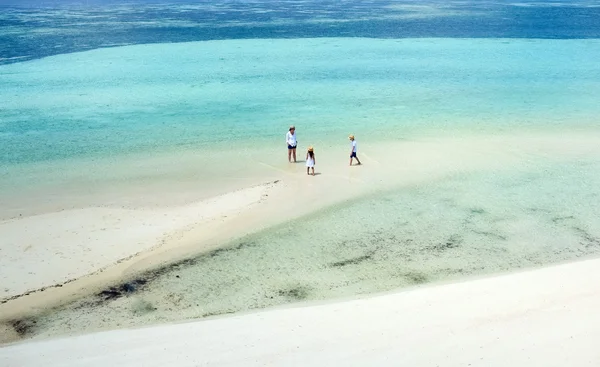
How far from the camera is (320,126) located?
26047mm

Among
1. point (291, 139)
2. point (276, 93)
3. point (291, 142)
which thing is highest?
point (291, 139)

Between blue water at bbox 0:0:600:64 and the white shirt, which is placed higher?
blue water at bbox 0:0:600:64

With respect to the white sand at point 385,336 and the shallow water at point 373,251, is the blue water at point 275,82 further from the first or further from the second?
the white sand at point 385,336

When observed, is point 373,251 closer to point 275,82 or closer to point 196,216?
point 196,216

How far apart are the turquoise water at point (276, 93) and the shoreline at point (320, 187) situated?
2.66m

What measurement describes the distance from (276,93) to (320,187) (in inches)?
588

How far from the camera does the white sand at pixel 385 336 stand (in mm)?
9812

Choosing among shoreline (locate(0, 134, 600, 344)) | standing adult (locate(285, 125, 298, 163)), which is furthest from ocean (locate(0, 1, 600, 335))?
standing adult (locate(285, 125, 298, 163))

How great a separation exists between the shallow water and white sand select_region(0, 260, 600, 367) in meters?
0.89

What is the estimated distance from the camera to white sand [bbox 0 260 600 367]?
9.81 meters

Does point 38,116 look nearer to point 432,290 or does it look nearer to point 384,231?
point 384,231

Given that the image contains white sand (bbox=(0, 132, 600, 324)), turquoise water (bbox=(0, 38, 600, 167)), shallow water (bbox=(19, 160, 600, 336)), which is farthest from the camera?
turquoise water (bbox=(0, 38, 600, 167))

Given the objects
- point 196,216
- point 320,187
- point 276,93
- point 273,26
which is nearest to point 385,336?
point 196,216

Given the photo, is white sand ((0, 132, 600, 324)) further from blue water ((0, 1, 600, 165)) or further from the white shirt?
blue water ((0, 1, 600, 165))
